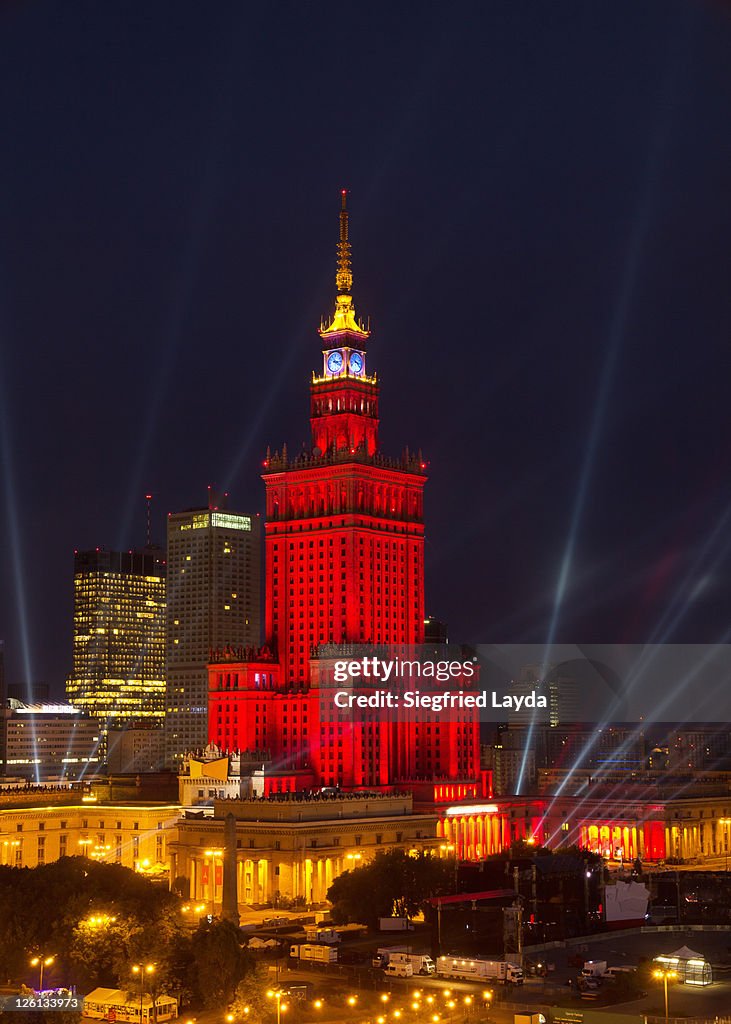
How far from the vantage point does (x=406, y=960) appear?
Answer: 132375mm

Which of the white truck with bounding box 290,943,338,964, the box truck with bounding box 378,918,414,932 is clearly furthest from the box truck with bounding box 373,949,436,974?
the box truck with bounding box 378,918,414,932

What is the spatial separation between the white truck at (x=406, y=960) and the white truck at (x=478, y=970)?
35.1 inches

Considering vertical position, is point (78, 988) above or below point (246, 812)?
below

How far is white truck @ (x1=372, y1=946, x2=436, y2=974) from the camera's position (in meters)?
132

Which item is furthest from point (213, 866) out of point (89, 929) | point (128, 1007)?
point (128, 1007)

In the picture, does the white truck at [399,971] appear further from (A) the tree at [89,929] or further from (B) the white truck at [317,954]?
(A) the tree at [89,929]

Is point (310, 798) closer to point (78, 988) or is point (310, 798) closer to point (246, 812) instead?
Answer: point (246, 812)

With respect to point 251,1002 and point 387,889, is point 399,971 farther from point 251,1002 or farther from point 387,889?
point 387,889

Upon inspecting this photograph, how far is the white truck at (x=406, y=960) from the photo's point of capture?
13250 centimetres

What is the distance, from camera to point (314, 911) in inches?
6836

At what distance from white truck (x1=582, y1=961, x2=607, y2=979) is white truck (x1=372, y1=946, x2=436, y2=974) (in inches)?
501

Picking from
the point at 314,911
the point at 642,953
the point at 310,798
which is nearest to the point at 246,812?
the point at 310,798

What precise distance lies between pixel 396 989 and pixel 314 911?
4830 cm

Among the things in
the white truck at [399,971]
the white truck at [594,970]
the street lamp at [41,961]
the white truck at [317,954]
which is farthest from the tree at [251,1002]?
the white truck at [594,970]
